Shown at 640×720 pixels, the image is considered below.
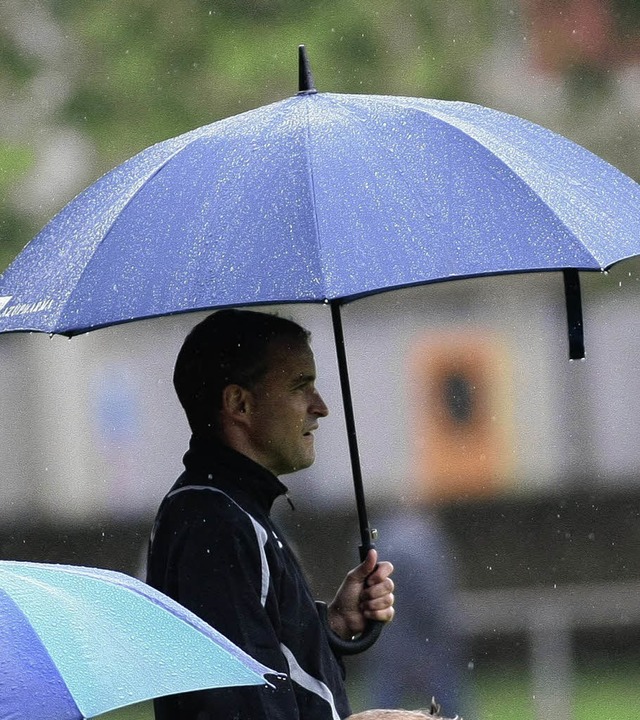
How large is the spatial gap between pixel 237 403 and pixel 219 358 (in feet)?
0.35

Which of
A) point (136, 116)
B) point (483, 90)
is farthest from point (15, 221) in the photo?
point (483, 90)

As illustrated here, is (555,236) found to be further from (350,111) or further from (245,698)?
(245,698)

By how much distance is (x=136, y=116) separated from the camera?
8203 millimetres

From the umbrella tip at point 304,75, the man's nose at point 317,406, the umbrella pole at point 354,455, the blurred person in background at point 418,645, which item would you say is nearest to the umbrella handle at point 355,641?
the umbrella pole at point 354,455

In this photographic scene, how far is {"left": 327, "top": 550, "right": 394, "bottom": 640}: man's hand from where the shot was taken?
146 inches

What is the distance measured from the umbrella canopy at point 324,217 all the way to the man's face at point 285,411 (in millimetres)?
421

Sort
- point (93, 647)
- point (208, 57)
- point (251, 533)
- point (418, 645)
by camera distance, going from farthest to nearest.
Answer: point (208, 57), point (418, 645), point (251, 533), point (93, 647)

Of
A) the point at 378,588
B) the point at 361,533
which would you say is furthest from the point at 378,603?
the point at 361,533

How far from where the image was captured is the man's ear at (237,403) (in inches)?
141

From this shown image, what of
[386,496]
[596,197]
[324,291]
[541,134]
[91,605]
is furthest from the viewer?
[386,496]

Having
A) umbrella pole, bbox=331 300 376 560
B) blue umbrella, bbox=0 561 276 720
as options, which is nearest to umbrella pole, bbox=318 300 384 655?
umbrella pole, bbox=331 300 376 560

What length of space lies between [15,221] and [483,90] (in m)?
2.38

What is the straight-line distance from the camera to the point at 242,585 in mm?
3242

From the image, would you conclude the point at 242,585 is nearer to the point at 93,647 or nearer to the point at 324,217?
the point at 324,217
